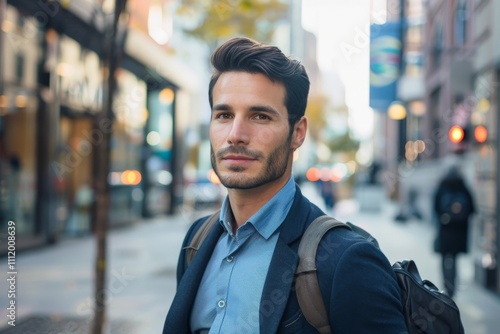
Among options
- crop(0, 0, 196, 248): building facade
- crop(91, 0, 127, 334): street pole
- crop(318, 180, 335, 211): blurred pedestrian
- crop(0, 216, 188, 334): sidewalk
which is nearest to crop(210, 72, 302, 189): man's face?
crop(0, 0, 196, 248): building facade

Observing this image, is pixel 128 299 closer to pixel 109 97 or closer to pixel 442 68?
pixel 109 97

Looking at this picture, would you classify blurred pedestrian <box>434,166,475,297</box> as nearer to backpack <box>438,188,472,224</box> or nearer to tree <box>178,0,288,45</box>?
backpack <box>438,188,472,224</box>

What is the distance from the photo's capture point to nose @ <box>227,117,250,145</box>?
1927 mm

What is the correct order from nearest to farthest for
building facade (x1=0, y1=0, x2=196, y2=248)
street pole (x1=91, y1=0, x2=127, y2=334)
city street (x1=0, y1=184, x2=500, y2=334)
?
street pole (x1=91, y1=0, x2=127, y2=334) → city street (x1=0, y1=184, x2=500, y2=334) → building facade (x1=0, y1=0, x2=196, y2=248)

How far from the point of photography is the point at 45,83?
15.1 meters

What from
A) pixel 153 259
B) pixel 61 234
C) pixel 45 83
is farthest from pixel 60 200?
pixel 153 259

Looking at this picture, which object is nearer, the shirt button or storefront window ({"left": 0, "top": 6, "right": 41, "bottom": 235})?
the shirt button

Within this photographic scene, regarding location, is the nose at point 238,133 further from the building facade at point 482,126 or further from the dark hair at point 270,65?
the building facade at point 482,126

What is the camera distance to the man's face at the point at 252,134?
1938mm

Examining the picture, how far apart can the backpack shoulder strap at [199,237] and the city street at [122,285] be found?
5178mm

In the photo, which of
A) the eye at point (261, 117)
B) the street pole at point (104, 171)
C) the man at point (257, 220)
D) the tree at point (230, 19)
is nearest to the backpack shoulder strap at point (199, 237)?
the man at point (257, 220)

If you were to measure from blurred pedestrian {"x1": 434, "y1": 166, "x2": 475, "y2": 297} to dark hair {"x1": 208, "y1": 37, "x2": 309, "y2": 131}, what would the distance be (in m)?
7.56

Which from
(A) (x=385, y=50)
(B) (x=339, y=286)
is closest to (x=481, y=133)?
(A) (x=385, y=50)

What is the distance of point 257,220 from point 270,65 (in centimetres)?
46
